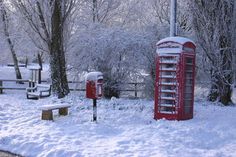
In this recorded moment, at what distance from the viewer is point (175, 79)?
10914 millimetres

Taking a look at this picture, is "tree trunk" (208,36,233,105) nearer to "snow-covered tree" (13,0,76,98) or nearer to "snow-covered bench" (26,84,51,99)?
"snow-covered tree" (13,0,76,98)

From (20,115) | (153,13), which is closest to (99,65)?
(20,115)

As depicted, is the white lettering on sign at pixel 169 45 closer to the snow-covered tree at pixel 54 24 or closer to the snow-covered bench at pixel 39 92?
the snow-covered tree at pixel 54 24

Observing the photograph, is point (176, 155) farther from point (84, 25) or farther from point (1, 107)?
point (84, 25)

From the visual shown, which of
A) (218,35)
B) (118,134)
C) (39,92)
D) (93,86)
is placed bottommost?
(118,134)

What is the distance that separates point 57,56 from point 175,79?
286 inches

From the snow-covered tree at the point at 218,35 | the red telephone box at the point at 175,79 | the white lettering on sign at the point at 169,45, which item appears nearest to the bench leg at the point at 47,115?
the red telephone box at the point at 175,79

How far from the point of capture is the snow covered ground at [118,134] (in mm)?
7598

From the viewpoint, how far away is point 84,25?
20234mm

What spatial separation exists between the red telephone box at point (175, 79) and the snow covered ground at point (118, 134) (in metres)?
0.40

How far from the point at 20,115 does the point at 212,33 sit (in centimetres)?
732

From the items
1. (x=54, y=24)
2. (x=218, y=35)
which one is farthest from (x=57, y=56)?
(x=218, y=35)

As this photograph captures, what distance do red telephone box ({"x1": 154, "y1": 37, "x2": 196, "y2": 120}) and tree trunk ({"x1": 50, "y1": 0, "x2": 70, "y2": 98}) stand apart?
21.9 ft

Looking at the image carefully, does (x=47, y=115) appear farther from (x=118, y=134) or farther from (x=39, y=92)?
(x=39, y=92)
